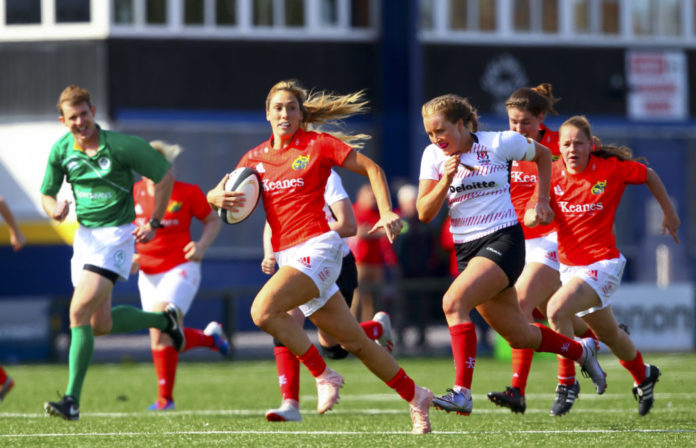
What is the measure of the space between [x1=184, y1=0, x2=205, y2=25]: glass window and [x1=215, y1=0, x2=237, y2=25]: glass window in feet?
0.93

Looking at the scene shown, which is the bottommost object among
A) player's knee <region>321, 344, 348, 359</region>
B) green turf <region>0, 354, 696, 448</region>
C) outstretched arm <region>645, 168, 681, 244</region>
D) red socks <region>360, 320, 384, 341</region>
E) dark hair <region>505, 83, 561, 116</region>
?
green turf <region>0, 354, 696, 448</region>

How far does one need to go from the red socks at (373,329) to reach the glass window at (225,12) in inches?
594

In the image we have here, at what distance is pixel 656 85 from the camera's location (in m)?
27.2

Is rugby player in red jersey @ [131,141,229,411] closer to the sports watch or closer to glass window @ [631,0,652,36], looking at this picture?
the sports watch

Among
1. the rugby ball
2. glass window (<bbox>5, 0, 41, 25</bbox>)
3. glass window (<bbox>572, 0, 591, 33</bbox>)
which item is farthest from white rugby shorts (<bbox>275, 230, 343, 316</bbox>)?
glass window (<bbox>572, 0, 591, 33</bbox>)

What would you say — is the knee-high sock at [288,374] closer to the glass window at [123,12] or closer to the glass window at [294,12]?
the glass window at [123,12]

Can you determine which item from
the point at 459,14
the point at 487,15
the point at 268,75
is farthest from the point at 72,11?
the point at 487,15

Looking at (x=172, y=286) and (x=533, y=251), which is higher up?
(x=533, y=251)

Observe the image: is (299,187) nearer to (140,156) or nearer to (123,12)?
(140,156)

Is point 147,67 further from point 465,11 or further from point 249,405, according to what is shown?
point 249,405

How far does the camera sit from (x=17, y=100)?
23703mm

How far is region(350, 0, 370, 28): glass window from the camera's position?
25.0m

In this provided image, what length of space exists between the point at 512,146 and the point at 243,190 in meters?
1.64

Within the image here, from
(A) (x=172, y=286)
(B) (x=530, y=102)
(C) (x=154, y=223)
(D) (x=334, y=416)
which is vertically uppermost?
(B) (x=530, y=102)
